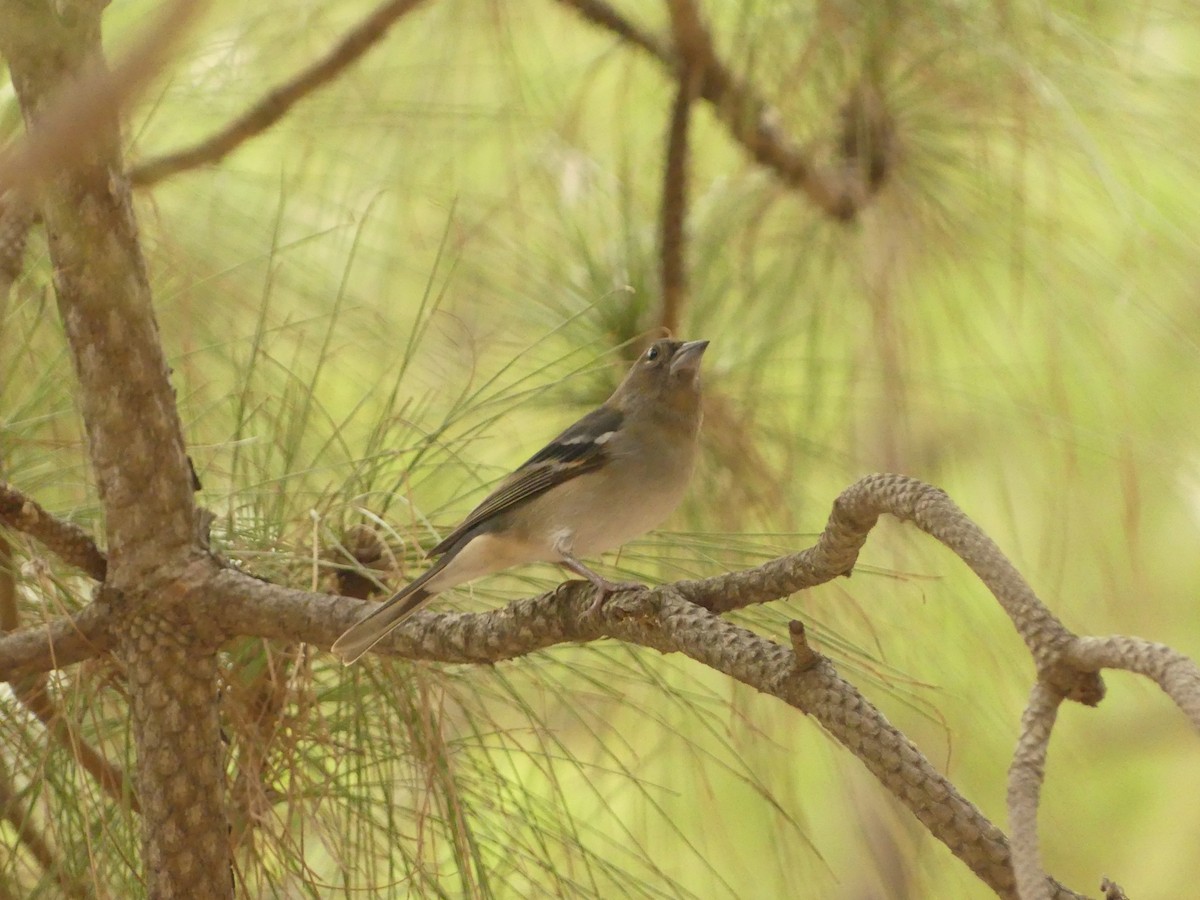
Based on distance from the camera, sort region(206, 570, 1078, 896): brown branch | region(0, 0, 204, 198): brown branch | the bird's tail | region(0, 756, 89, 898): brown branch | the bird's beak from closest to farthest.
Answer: region(0, 0, 204, 198): brown branch < region(206, 570, 1078, 896): brown branch < the bird's tail < region(0, 756, 89, 898): brown branch < the bird's beak

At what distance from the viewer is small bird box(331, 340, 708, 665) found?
2436mm

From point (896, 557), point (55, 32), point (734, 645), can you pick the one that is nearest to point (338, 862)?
point (734, 645)

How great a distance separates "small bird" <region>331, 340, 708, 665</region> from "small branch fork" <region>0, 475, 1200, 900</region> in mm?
411

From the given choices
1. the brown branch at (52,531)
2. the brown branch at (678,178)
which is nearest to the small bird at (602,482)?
the brown branch at (678,178)

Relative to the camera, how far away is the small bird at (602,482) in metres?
2.44

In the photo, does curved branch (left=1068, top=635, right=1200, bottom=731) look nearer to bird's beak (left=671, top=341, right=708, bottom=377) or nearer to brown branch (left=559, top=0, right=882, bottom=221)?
bird's beak (left=671, top=341, right=708, bottom=377)

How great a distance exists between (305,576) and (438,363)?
3.06 ft

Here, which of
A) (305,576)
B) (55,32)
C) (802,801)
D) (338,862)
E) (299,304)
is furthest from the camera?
(802,801)

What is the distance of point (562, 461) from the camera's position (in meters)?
2.64

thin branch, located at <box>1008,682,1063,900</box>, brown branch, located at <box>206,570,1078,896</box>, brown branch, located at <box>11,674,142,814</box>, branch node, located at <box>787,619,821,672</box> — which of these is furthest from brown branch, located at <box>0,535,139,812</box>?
thin branch, located at <box>1008,682,1063,900</box>

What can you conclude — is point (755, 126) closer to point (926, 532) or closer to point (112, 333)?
point (112, 333)

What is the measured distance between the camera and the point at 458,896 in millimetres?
2244

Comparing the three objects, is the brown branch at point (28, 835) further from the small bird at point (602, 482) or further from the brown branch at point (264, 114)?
the brown branch at point (264, 114)

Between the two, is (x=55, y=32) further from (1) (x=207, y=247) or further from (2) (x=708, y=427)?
(2) (x=708, y=427)
